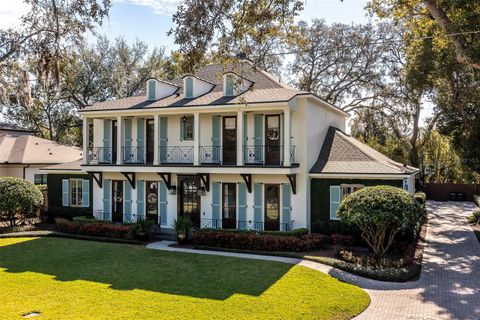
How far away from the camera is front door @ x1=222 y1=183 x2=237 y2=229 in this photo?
20.2 m

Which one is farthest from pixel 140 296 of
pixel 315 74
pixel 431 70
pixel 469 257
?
pixel 315 74

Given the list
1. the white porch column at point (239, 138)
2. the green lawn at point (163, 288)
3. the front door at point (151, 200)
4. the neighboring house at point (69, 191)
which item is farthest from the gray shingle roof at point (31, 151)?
the white porch column at point (239, 138)

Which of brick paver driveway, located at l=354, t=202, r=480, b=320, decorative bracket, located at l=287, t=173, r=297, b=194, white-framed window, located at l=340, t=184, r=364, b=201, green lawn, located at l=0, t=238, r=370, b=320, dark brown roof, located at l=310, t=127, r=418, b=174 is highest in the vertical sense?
dark brown roof, located at l=310, t=127, r=418, b=174

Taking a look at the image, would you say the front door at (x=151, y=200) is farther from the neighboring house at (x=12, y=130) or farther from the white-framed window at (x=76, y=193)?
the neighboring house at (x=12, y=130)

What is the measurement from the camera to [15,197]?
21.4 meters

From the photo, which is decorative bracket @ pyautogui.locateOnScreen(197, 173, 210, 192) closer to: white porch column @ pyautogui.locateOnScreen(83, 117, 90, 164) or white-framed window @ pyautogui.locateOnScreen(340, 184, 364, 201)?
white-framed window @ pyautogui.locateOnScreen(340, 184, 364, 201)

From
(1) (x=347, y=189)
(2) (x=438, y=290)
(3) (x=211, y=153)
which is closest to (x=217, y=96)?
(3) (x=211, y=153)

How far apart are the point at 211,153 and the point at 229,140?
108cm

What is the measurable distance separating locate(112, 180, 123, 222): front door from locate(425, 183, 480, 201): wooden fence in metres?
29.7

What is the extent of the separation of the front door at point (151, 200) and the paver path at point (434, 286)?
3.29 m

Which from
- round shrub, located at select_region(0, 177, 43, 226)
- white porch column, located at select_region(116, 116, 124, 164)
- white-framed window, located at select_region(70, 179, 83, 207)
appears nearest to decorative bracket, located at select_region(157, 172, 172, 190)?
white porch column, located at select_region(116, 116, 124, 164)

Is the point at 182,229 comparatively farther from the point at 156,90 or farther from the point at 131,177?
the point at 156,90

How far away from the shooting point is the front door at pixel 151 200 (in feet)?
71.3

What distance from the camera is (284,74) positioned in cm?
4000
